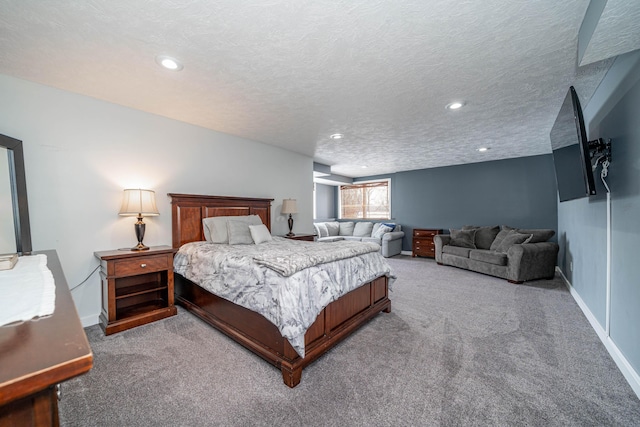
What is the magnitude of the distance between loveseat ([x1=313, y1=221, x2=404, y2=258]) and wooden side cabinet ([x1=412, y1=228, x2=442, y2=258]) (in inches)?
17.8

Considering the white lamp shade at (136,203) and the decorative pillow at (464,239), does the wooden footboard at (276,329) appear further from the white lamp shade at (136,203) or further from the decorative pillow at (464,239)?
the decorative pillow at (464,239)

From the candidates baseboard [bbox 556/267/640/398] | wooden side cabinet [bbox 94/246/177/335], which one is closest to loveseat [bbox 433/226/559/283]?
baseboard [bbox 556/267/640/398]

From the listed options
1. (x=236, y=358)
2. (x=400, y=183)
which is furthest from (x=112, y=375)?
(x=400, y=183)

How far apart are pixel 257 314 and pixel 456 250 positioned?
4.55 m

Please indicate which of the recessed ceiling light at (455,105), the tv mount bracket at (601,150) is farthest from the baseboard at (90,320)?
the tv mount bracket at (601,150)

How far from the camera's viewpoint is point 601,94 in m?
2.41

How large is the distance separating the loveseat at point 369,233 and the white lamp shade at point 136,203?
4.33 metres

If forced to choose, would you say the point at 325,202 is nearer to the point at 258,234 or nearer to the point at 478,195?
the point at 478,195

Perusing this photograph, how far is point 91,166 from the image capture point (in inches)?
107

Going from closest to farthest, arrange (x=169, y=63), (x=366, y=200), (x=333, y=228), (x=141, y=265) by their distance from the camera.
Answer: (x=169, y=63), (x=141, y=265), (x=333, y=228), (x=366, y=200)

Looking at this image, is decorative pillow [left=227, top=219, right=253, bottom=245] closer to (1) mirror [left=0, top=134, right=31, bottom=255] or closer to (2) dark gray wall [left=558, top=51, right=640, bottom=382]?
(1) mirror [left=0, top=134, right=31, bottom=255]

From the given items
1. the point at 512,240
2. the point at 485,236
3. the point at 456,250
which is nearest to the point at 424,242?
the point at 456,250

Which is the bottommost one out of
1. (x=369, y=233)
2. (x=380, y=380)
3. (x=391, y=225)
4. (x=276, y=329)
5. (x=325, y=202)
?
(x=380, y=380)

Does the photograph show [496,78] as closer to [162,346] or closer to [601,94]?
[601,94]
